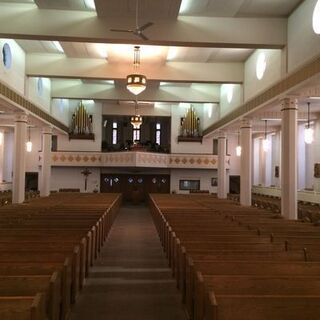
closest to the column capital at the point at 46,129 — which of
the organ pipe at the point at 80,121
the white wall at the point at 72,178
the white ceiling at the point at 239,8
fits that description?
the organ pipe at the point at 80,121

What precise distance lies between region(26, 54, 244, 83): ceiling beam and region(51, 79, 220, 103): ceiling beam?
13.3 feet

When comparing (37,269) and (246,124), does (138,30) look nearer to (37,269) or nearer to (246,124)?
(37,269)

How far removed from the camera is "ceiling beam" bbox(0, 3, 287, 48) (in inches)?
393

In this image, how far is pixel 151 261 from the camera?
8281mm

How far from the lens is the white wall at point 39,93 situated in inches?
606

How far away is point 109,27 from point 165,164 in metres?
15.5

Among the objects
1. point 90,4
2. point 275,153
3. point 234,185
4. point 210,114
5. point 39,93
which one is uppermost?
point 90,4

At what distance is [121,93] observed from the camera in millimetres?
19562

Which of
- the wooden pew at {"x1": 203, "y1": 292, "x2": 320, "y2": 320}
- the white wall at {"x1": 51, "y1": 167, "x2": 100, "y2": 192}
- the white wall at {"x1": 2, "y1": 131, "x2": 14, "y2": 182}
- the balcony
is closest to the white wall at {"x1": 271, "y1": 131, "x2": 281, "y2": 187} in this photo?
the balcony

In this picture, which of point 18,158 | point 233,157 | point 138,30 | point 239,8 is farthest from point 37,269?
point 233,157

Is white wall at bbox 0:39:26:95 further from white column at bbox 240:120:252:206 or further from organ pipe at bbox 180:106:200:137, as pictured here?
organ pipe at bbox 180:106:200:137

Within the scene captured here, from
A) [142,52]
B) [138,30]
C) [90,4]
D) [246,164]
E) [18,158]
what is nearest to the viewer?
[138,30]

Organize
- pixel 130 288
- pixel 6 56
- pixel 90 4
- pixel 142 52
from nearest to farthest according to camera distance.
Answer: pixel 130 288, pixel 90 4, pixel 6 56, pixel 142 52

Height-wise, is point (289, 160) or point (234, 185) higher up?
point (289, 160)
